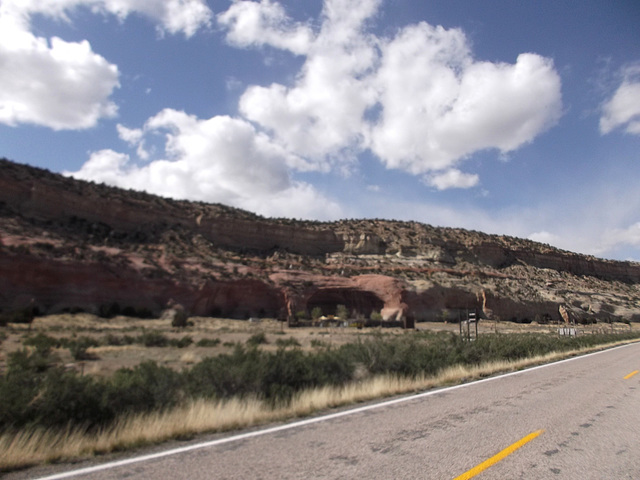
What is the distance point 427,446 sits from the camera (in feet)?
19.3

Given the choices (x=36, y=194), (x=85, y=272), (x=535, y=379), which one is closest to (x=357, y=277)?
(x=85, y=272)

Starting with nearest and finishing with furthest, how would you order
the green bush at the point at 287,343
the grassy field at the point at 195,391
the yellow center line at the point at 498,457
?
1. the yellow center line at the point at 498,457
2. the grassy field at the point at 195,391
3. the green bush at the point at 287,343

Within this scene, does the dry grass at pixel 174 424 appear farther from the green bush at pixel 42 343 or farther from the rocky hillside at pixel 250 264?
the rocky hillside at pixel 250 264

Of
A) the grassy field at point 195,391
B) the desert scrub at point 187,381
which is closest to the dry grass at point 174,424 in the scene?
the grassy field at point 195,391

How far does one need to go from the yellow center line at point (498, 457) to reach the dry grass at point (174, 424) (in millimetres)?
3773

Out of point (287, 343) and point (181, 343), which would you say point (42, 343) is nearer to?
point (181, 343)

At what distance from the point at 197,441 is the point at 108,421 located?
1725 mm

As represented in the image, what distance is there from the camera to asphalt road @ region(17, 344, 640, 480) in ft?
16.1

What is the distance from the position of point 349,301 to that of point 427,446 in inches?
2234

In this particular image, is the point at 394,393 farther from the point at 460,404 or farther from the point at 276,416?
the point at 276,416

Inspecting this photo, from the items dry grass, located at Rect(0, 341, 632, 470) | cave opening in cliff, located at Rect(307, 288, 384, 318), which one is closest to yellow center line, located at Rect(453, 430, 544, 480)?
dry grass, located at Rect(0, 341, 632, 470)

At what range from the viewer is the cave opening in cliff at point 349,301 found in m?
60.7

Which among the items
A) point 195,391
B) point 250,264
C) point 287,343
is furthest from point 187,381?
point 250,264

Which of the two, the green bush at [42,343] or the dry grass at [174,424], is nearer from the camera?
the dry grass at [174,424]
